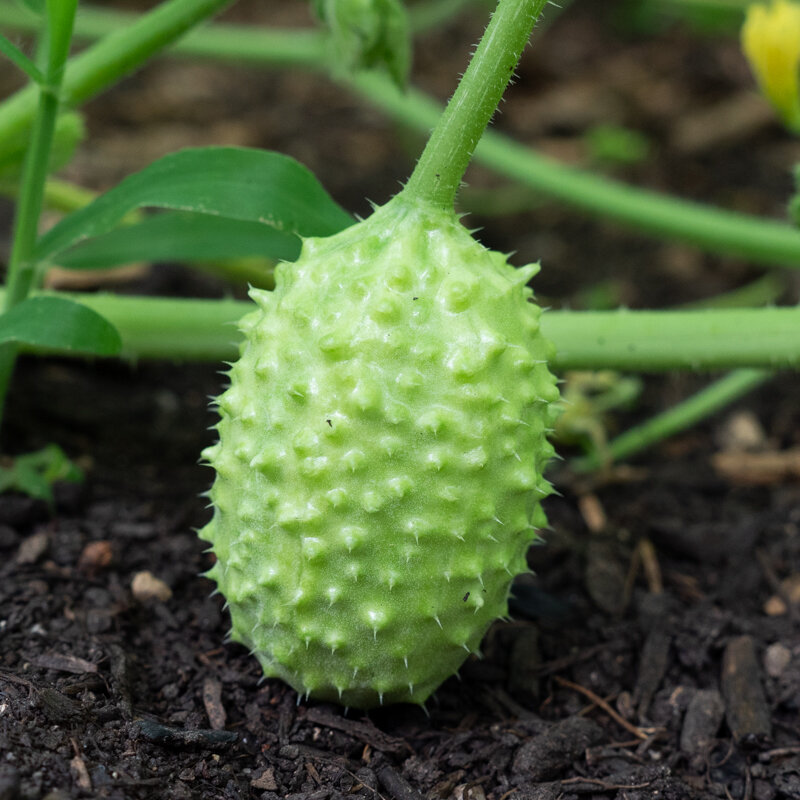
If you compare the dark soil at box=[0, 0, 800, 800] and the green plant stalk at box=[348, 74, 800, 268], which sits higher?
the green plant stalk at box=[348, 74, 800, 268]

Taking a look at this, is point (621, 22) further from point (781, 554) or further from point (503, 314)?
point (503, 314)

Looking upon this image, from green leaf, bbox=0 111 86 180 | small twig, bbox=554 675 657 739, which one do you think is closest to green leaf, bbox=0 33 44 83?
green leaf, bbox=0 111 86 180

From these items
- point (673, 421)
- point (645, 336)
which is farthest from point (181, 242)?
point (673, 421)

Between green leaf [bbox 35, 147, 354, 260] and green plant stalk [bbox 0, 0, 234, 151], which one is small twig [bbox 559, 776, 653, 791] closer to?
green leaf [bbox 35, 147, 354, 260]

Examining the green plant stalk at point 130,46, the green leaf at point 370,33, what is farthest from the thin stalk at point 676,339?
the green plant stalk at point 130,46

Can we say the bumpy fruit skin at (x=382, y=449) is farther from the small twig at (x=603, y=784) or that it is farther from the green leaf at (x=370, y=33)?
the green leaf at (x=370, y=33)

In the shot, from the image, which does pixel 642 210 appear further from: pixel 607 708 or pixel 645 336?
pixel 607 708
